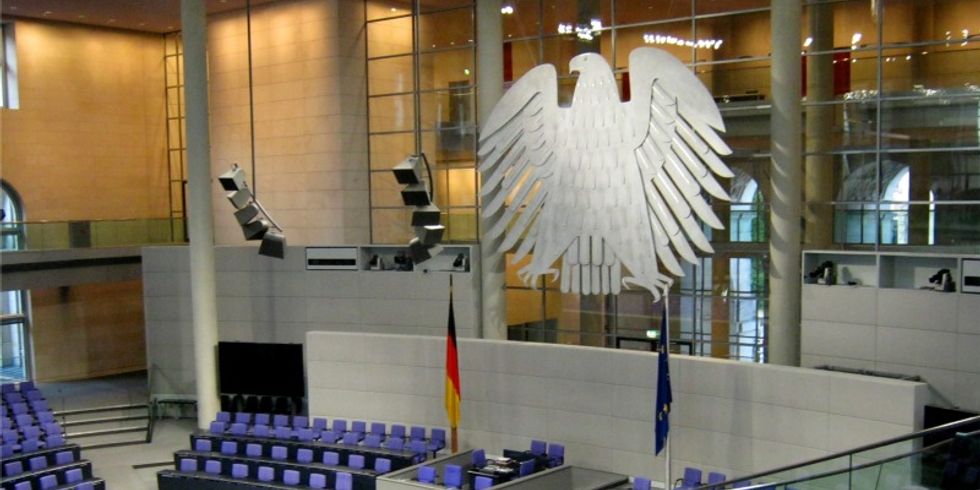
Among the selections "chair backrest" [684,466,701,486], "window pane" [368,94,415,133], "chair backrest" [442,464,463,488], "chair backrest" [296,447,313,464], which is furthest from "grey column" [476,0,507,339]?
"chair backrest" [684,466,701,486]

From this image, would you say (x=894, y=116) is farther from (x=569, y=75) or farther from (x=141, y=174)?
(x=141, y=174)

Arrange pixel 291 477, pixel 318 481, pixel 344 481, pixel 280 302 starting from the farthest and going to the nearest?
pixel 280 302 → pixel 291 477 → pixel 318 481 → pixel 344 481

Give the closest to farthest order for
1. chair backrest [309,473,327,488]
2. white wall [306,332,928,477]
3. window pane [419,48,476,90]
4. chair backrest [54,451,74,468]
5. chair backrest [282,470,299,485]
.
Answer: white wall [306,332,928,477] < chair backrest [309,473,327,488] < chair backrest [282,470,299,485] < chair backrest [54,451,74,468] < window pane [419,48,476,90]

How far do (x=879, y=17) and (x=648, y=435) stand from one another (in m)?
7.77

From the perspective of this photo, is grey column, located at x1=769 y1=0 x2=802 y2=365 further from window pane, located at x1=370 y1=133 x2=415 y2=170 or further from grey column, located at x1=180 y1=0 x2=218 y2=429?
grey column, located at x1=180 y1=0 x2=218 y2=429

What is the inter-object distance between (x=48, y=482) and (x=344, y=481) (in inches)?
188

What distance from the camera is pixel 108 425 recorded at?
21484 millimetres

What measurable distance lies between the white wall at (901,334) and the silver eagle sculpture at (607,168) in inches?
80.5

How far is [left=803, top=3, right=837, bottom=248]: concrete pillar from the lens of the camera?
16.7 metres

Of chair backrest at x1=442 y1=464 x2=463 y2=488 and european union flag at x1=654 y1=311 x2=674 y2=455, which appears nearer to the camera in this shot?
european union flag at x1=654 y1=311 x2=674 y2=455

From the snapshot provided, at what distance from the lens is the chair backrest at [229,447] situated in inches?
666

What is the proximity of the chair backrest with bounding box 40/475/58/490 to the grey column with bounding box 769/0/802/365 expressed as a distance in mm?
11747

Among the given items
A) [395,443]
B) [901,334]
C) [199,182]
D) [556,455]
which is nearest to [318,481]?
[395,443]

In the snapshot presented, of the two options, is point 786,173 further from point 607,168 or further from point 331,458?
point 331,458
